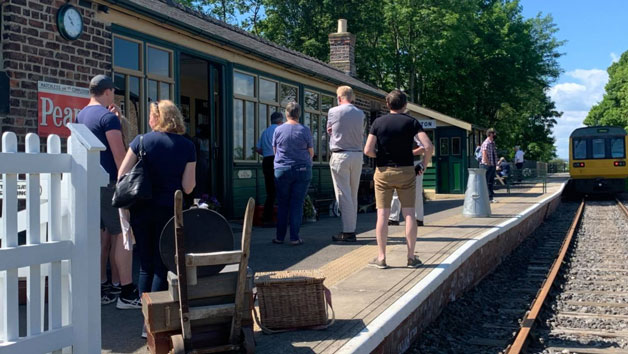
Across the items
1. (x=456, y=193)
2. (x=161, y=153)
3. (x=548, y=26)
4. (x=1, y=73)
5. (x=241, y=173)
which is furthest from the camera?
(x=548, y=26)

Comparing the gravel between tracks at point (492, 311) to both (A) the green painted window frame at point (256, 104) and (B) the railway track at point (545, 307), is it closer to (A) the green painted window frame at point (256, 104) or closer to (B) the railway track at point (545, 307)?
(B) the railway track at point (545, 307)

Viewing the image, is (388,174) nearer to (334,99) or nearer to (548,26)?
(334,99)

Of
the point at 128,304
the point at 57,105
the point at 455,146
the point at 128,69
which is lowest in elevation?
the point at 128,304

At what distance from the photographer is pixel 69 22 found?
726cm

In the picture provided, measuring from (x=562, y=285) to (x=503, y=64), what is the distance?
32416 millimetres

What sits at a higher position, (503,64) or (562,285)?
(503,64)

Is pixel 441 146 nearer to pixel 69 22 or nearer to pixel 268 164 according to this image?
pixel 268 164

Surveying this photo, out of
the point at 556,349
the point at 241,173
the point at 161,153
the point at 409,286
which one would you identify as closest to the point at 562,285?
the point at 556,349

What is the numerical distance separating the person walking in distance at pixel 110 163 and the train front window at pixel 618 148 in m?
22.0

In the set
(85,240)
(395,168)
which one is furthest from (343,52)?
(85,240)

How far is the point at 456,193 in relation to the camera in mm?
22734

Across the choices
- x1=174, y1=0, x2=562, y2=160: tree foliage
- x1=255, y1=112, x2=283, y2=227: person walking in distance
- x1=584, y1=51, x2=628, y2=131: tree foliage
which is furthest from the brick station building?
x1=584, y1=51, x2=628, y2=131: tree foliage

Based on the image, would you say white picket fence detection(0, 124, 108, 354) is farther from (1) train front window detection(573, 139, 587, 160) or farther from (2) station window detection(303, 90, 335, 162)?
(1) train front window detection(573, 139, 587, 160)

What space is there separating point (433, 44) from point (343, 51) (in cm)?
1477
